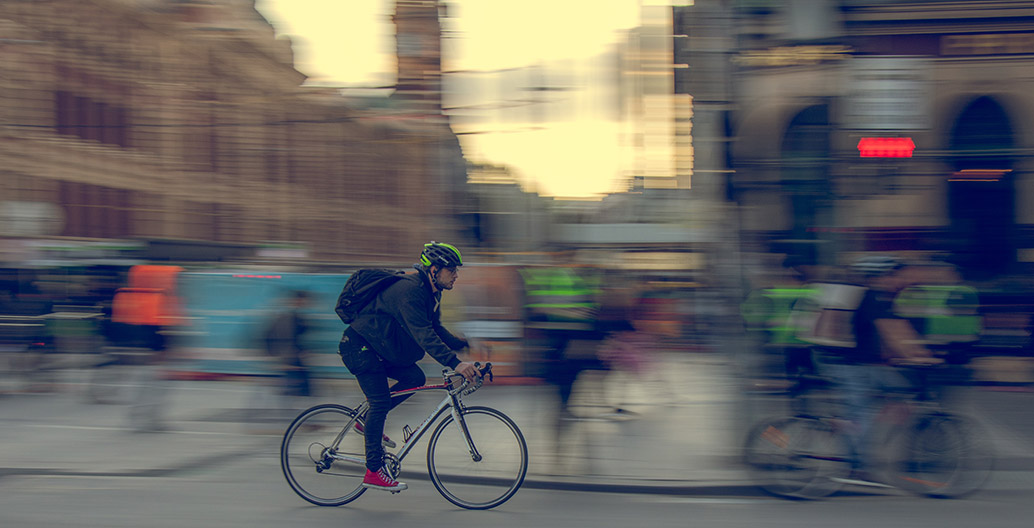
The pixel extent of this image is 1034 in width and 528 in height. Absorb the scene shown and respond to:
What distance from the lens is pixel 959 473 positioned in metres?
5.89

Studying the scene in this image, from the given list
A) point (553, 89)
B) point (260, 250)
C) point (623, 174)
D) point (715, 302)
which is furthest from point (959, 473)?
point (260, 250)

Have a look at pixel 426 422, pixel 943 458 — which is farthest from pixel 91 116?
pixel 943 458

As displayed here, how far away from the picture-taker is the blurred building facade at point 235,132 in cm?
1047

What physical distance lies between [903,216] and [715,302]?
928cm

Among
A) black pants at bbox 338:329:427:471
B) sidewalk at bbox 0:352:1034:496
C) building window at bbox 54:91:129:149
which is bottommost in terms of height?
sidewalk at bbox 0:352:1034:496

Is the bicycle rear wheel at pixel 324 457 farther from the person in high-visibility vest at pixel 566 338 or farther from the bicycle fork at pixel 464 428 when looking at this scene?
the person in high-visibility vest at pixel 566 338

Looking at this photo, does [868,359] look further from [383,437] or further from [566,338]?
[383,437]

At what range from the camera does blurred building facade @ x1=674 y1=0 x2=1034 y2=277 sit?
7.06 metres

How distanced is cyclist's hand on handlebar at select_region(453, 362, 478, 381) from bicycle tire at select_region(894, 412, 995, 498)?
2.99 meters

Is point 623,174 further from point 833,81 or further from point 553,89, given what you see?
point 833,81

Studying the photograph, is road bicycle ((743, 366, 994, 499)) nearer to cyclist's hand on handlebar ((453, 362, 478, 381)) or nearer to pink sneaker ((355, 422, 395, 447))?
cyclist's hand on handlebar ((453, 362, 478, 381))

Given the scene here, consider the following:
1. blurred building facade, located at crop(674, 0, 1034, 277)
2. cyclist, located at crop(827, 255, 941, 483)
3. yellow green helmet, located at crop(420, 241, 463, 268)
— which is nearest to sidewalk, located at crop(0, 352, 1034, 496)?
cyclist, located at crop(827, 255, 941, 483)

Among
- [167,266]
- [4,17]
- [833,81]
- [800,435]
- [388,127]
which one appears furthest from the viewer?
[4,17]

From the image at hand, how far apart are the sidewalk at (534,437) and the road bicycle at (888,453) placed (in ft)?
1.16
